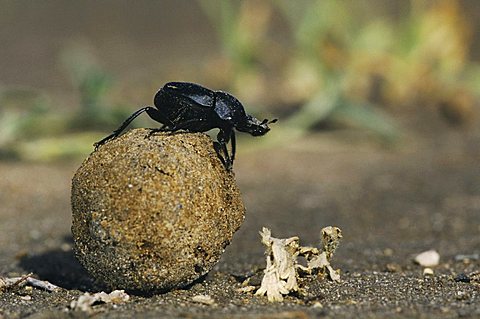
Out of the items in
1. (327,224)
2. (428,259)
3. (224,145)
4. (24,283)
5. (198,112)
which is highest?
(327,224)

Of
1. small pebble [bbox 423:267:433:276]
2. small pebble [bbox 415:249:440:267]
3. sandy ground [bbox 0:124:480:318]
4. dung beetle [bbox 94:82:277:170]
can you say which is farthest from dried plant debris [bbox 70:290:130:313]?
small pebble [bbox 415:249:440:267]

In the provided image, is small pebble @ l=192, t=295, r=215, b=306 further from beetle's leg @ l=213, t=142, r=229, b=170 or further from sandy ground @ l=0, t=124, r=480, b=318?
beetle's leg @ l=213, t=142, r=229, b=170

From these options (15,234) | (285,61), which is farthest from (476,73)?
(15,234)

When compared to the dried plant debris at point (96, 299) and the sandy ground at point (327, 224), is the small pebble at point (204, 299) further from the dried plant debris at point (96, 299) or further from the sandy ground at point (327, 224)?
the dried plant debris at point (96, 299)

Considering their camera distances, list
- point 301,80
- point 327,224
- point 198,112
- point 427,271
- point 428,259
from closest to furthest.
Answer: point 198,112
point 427,271
point 428,259
point 327,224
point 301,80

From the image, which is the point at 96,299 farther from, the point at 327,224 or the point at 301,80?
the point at 301,80

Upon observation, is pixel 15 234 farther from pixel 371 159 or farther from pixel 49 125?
pixel 371 159

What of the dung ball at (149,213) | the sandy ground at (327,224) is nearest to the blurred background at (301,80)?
the sandy ground at (327,224)

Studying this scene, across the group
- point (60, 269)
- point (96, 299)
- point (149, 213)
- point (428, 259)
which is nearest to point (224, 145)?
point (149, 213)
